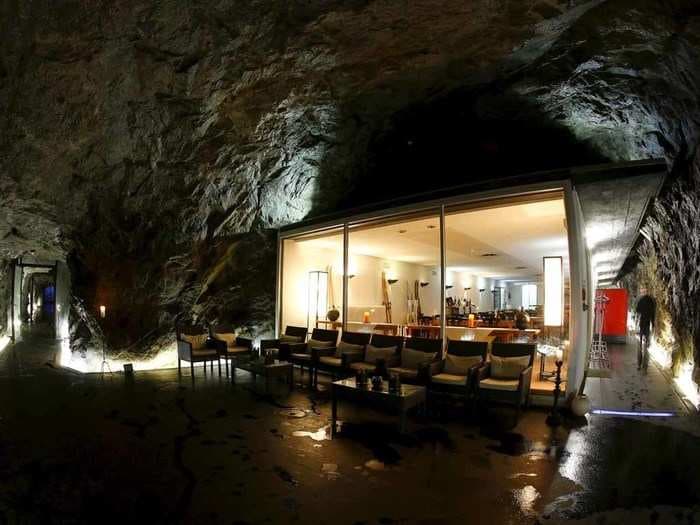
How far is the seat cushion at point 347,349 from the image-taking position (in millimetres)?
7232

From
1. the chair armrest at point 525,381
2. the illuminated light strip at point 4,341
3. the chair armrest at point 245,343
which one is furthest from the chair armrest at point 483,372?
the illuminated light strip at point 4,341

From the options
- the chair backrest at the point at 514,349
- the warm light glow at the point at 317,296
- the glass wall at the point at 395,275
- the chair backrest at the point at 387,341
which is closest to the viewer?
the chair backrest at the point at 514,349

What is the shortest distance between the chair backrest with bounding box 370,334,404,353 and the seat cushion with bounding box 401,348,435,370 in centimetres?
26

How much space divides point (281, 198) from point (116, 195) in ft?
12.1

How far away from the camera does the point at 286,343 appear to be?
26.8 ft

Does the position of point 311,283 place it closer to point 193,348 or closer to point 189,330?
point 189,330

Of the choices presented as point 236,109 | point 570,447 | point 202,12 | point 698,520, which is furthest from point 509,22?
point 698,520

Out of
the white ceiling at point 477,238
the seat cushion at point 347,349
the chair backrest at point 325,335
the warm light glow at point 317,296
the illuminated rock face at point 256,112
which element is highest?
the illuminated rock face at point 256,112

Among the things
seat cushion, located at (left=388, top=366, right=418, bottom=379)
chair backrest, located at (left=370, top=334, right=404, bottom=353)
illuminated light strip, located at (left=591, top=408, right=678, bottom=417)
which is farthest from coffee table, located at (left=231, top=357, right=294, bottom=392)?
illuminated light strip, located at (left=591, top=408, right=678, bottom=417)

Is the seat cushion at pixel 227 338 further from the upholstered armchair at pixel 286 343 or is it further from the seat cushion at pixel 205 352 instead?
the upholstered armchair at pixel 286 343

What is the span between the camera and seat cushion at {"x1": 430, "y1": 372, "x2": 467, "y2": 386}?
18.0 ft

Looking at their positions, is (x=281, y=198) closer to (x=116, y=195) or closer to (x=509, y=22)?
(x=116, y=195)

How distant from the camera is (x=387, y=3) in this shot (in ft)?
17.2

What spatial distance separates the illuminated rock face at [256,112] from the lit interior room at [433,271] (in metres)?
1.26
